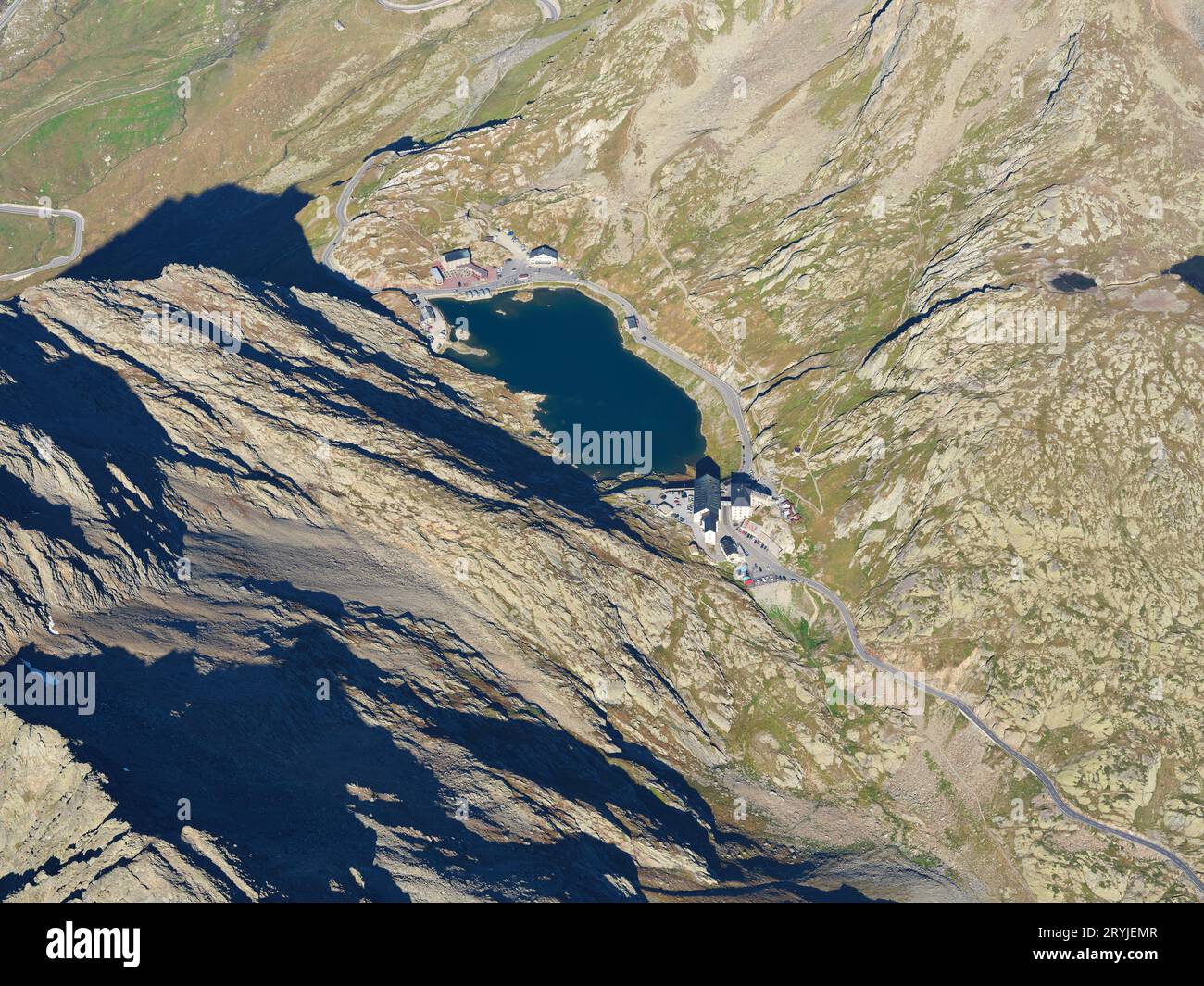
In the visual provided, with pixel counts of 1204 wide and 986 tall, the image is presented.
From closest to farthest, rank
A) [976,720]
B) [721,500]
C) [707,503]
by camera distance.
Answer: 1. [976,720]
2. [707,503]
3. [721,500]

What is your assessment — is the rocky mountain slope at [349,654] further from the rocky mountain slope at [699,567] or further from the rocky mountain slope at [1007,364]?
the rocky mountain slope at [1007,364]

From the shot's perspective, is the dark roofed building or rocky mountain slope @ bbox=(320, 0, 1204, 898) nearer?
rocky mountain slope @ bbox=(320, 0, 1204, 898)

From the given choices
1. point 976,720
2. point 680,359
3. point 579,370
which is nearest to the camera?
point 976,720

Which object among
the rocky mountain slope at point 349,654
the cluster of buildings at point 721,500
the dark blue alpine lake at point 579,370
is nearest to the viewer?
the rocky mountain slope at point 349,654

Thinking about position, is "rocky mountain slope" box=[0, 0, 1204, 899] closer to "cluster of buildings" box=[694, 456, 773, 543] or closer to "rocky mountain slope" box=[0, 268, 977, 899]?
"rocky mountain slope" box=[0, 268, 977, 899]

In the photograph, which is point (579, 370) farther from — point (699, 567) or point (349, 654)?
point (349, 654)

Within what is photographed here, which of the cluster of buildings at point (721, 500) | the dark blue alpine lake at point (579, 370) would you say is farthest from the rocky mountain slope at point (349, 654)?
the dark blue alpine lake at point (579, 370)

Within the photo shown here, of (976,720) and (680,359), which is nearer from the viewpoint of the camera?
(976,720)

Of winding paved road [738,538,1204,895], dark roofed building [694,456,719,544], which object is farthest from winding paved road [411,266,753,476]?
winding paved road [738,538,1204,895]

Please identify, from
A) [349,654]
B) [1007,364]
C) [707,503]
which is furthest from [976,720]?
[349,654]

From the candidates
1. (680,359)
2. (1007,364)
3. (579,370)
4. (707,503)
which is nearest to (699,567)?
(707,503)

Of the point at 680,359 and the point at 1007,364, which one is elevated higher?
the point at 680,359

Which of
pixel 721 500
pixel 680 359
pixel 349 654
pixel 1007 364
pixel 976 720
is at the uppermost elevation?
pixel 680 359
